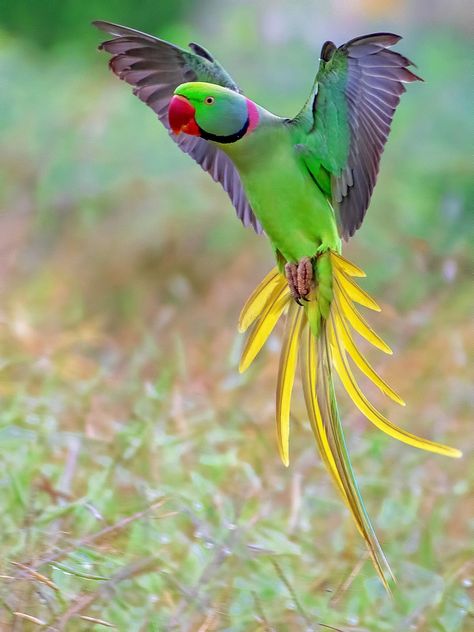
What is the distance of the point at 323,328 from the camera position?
848 millimetres

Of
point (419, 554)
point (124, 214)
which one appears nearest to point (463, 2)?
point (124, 214)

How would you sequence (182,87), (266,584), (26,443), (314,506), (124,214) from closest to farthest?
1. (182,87)
2. (266,584)
3. (26,443)
4. (314,506)
5. (124,214)

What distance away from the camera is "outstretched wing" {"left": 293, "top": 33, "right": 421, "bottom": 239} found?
0.77 metres

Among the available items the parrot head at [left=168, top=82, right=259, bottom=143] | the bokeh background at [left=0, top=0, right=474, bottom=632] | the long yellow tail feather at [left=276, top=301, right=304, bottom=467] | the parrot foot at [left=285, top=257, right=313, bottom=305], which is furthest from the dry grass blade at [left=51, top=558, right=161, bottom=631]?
the parrot head at [left=168, top=82, right=259, bottom=143]

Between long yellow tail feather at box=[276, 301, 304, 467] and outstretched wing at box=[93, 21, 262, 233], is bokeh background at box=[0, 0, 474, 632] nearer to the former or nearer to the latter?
long yellow tail feather at box=[276, 301, 304, 467]

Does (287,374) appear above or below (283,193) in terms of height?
below

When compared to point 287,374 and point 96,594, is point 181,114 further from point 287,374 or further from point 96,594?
point 96,594

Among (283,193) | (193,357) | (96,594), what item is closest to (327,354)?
(283,193)

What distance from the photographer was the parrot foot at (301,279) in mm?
817

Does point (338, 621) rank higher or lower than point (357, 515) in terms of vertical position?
lower

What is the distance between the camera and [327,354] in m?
0.84

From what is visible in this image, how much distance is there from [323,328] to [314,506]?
1.50ft

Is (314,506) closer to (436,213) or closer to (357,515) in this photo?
(357,515)

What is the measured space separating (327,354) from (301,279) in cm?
7
